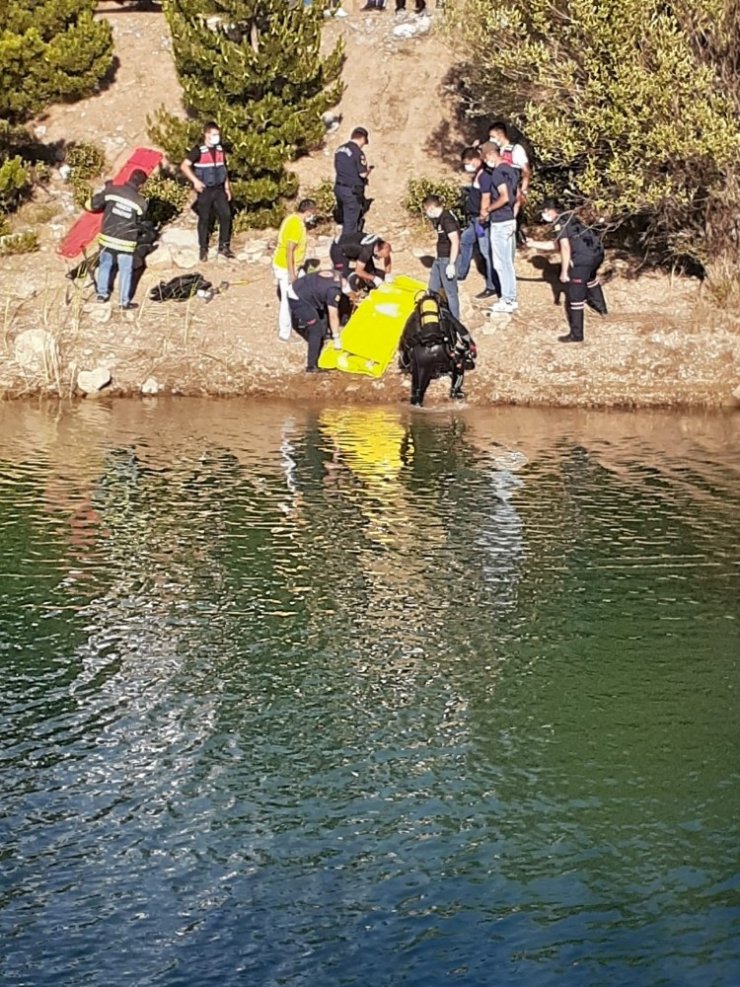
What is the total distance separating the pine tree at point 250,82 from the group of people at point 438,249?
10.0 ft

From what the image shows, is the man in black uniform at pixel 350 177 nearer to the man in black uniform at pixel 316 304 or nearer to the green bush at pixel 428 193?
the man in black uniform at pixel 316 304

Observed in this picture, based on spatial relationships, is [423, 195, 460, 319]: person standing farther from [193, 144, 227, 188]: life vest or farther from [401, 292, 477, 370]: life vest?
[193, 144, 227, 188]: life vest

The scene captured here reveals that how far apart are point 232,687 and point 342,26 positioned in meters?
25.1

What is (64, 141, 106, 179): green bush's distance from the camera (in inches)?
1241

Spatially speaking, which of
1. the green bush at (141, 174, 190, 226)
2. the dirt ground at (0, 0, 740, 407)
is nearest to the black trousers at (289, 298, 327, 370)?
the dirt ground at (0, 0, 740, 407)

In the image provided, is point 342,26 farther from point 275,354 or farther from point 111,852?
point 111,852

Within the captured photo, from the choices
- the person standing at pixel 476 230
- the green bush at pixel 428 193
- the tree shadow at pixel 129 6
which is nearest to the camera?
the person standing at pixel 476 230

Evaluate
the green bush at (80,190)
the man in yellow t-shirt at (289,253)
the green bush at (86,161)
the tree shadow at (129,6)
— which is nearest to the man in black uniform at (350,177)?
the man in yellow t-shirt at (289,253)

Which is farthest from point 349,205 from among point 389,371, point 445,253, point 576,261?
point 576,261

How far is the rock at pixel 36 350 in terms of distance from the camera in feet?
80.6

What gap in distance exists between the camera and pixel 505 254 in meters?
25.1

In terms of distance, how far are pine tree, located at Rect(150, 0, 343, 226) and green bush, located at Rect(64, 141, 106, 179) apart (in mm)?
1908

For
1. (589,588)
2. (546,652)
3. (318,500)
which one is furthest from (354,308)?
(546,652)

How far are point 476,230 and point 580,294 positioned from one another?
2.28 metres
